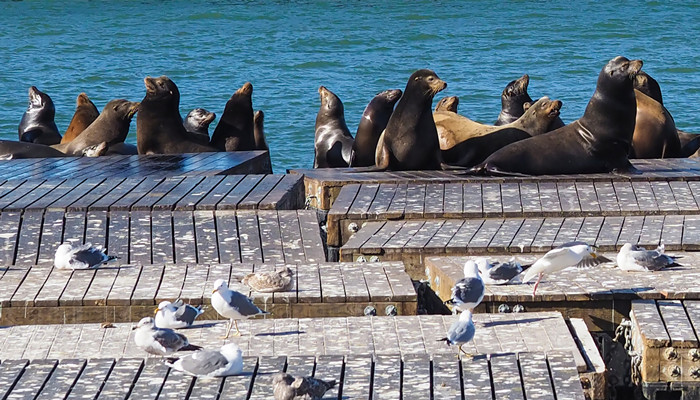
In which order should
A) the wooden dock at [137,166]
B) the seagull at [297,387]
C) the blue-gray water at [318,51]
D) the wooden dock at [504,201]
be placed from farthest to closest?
the blue-gray water at [318,51] → the wooden dock at [137,166] → the wooden dock at [504,201] → the seagull at [297,387]

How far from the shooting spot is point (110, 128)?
11.3m

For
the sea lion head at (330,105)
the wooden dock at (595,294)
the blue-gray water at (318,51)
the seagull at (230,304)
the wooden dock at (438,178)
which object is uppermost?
the seagull at (230,304)

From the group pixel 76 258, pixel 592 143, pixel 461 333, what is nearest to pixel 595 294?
pixel 461 333

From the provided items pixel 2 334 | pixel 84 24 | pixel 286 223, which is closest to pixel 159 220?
pixel 286 223

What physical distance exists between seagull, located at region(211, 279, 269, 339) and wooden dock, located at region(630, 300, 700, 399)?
5.19 ft

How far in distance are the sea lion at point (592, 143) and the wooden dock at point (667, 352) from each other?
3.78 m

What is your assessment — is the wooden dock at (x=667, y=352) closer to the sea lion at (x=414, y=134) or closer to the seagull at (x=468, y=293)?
the seagull at (x=468, y=293)

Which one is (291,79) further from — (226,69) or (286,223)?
(286,223)

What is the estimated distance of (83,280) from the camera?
5.94 meters

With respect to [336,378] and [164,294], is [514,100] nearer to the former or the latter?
[164,294]

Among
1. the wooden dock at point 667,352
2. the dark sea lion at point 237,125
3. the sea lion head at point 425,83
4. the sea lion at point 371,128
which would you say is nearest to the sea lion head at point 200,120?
the dark sea lion at point 237,125

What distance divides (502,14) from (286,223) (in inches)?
1233

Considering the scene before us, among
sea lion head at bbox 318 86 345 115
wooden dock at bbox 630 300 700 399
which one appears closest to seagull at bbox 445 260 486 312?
wooden dock at bbox 630 300 700 399

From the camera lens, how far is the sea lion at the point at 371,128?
424 inches
